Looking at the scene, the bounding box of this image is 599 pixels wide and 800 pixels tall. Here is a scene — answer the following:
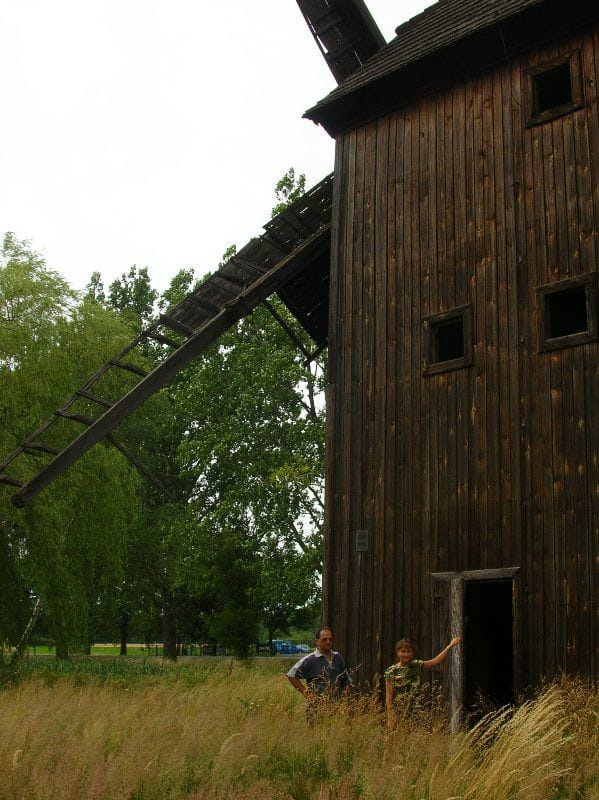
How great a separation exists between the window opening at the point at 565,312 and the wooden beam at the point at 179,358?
4.26 metres

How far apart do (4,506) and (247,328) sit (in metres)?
16.9

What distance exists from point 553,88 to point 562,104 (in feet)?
1.12

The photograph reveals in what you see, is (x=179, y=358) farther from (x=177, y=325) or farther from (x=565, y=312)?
(x=565, y=312)

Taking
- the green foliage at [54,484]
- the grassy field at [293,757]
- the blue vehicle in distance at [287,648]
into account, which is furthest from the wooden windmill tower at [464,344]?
the blue vehicle in distance at [287,648]

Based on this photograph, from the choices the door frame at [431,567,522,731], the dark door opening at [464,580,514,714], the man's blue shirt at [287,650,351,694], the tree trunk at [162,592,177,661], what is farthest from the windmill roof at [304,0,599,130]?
the tree trunk at [162,592,177,661]

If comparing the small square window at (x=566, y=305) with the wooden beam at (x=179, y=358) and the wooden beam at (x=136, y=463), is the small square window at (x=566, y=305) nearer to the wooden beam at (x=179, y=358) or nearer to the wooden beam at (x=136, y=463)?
the wooden beam at (x=179, y=358)

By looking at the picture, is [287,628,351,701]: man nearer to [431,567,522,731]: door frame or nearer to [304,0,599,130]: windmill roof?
[431,567,522,731]: door frame

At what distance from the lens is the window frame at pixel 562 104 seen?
11.3m

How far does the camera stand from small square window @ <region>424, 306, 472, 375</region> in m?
11.5

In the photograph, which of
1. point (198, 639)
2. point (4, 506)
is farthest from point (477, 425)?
point (198, 639)

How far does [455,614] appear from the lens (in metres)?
10.5

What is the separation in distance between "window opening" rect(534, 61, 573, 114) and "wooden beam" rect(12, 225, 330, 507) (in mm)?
3950

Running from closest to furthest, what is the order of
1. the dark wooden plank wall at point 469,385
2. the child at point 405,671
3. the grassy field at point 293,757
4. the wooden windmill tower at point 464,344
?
the grassy field at point 293,757, the child at point 405,671, the dark wooden plank wall at point 469,385, the wooden windmill tower at point 464,344

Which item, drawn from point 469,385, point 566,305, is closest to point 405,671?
point 469,385
